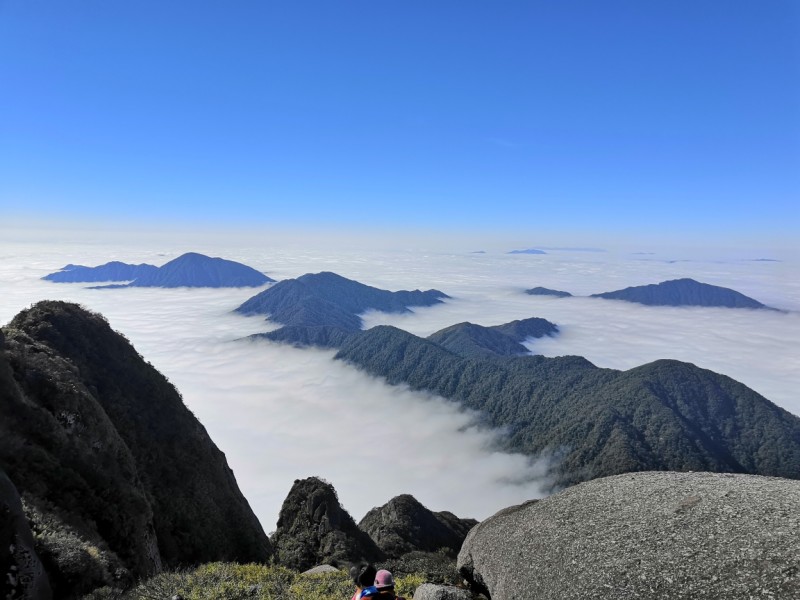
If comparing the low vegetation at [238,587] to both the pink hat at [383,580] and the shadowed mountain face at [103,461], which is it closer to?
the shadowed mountain face at [103,461]

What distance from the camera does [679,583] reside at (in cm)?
1433

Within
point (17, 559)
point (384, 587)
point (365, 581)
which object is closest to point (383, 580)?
point (384, 587)

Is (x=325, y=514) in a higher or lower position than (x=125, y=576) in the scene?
lower

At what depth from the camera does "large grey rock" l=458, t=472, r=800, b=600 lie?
46.0 feet

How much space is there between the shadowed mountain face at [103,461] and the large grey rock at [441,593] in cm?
1219

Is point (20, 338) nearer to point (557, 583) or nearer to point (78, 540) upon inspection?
point (78, 540)

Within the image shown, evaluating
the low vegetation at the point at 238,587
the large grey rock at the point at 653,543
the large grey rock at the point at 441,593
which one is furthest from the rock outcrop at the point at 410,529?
the large grey rock at the point at 441,593

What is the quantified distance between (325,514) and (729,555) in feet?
141

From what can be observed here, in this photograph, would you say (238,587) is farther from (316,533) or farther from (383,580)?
(316,533)

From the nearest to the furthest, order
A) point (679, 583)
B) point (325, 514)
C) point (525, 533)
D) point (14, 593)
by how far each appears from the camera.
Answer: point (14, 593) → point (679, 583) → point (525, 533) → point (325, 514)

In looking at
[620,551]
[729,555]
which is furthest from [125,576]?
[729,555]

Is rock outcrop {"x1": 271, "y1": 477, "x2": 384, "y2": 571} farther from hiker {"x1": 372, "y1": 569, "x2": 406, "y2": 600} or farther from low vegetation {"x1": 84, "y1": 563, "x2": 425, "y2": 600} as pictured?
hiker {"x1": 372, "y1": 569, "x2": 406, "y2": 600}

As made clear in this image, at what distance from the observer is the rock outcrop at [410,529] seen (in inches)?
A: 2344

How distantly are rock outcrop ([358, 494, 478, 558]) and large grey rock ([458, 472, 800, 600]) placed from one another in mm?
41278
